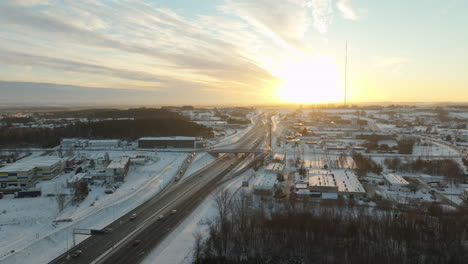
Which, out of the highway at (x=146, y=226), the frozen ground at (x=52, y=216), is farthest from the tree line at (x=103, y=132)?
the highway at (x=146, y=226)

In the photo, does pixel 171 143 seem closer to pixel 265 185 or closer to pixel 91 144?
pixel 91 144

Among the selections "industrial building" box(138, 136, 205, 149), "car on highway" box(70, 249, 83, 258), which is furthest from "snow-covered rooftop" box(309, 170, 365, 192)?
"industrial building" box(138, 136, 205, 149)

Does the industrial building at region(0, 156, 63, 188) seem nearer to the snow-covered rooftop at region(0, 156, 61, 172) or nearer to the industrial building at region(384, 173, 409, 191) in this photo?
the snow-covered rooftop at region(0, 156, 61, 172)

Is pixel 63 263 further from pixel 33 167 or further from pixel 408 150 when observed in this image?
pixel 408 150

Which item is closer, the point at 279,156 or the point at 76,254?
the point at 76,254

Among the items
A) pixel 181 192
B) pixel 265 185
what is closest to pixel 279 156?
pixel 265 185

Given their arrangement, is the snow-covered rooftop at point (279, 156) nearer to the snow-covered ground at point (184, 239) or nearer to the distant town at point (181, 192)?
the distant town at point (181, 192)
